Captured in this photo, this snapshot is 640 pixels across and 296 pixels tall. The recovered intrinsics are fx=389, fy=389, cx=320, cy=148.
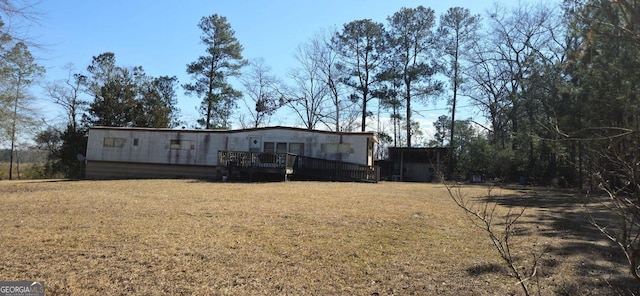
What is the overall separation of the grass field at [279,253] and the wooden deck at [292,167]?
9530mm

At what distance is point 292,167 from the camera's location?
59.1 ft

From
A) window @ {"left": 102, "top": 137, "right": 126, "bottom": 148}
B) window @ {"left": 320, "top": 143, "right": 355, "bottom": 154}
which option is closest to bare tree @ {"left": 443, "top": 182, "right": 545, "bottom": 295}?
window @ {"left": 320, "top": 143, "right": 355, "bottom": 154}

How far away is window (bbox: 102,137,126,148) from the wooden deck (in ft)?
25.4

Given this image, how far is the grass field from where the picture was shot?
3.62m

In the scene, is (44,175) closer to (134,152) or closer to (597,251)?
(134,152)

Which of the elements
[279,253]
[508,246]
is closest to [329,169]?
[279,253]

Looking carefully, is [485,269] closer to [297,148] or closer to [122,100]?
[297,148]

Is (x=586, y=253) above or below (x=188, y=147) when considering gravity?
below

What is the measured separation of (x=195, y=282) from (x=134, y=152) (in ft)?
66.5

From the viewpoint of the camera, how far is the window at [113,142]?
21797 millimetres

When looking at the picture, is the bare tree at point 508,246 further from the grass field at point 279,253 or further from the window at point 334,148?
the window at point 334,148

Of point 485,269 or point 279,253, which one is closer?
point 485,269

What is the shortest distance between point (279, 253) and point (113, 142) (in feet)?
67.5

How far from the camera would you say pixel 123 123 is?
30.5 metres
